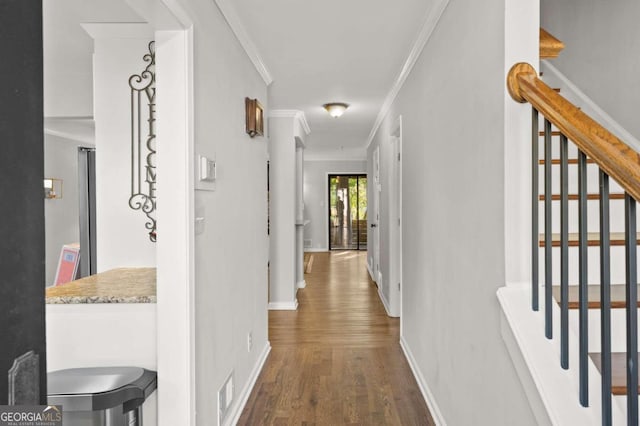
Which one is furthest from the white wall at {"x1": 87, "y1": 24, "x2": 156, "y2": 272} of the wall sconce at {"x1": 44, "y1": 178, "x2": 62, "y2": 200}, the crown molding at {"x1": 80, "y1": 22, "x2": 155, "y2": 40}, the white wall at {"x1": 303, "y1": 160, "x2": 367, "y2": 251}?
the white wall at {"x1": 303, "y1": 160, "x2": 367, "y2": 251}

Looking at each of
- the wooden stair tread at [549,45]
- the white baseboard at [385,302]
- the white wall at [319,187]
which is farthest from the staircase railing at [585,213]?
the white wall at [319,187]

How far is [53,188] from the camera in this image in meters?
5.93

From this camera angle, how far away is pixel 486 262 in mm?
1720

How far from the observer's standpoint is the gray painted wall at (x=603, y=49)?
2.24m

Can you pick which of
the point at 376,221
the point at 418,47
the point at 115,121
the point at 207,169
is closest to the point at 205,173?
the point at 207,169

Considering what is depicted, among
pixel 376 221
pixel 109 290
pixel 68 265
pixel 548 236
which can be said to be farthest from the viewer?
pixel 376 221

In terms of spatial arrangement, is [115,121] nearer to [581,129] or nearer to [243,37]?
[243,37]

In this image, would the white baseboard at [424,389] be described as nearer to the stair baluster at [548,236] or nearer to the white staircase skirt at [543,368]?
the white staircase skirt at [543,368]

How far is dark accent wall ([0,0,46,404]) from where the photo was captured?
574 mm

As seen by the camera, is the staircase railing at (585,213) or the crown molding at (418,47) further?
the crown molding at (418,47)

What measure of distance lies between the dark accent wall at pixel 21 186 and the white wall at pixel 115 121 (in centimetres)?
187

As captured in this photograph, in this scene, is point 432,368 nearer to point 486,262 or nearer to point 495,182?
point 486,262

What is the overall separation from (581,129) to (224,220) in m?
1.78

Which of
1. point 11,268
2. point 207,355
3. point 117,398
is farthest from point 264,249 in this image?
point 11,268
